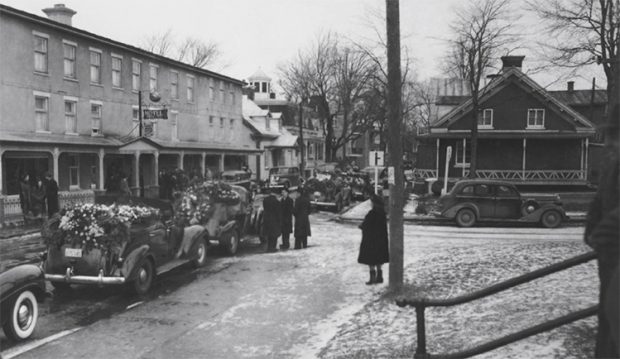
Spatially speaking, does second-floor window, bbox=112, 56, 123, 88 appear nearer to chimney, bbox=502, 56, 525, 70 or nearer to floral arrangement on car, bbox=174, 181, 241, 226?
floral arrangement on car, bbox=174, 181, 241, 226

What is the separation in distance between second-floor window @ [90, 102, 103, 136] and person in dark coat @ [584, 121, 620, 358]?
2934 cm

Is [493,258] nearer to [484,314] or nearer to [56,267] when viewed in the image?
[484,314]

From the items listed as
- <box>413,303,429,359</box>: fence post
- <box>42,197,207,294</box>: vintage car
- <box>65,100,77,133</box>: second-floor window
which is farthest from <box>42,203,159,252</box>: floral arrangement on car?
<box>65,100,77,133</box>: second-floor window

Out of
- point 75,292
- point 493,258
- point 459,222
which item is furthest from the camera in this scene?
point 459,222

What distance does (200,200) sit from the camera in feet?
48.3

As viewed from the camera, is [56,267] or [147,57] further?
[147,57]

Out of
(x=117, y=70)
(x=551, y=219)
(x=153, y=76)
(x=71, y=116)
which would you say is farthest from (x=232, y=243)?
(x=153, y=76)

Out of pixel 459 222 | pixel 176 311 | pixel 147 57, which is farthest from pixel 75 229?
pixel 147 57

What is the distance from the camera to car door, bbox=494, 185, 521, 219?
67.5 feet

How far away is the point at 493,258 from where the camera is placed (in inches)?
470

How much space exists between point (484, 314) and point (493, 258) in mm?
4614

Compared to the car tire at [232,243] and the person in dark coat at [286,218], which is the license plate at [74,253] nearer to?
the car tire at [232,243]

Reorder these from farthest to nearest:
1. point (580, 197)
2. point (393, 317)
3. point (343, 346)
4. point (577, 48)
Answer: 1. point (580, 197)
2. point (577, 48)
3. point (393, 317)
4. point (343, 346)

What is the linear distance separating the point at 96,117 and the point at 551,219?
74.0 feet
